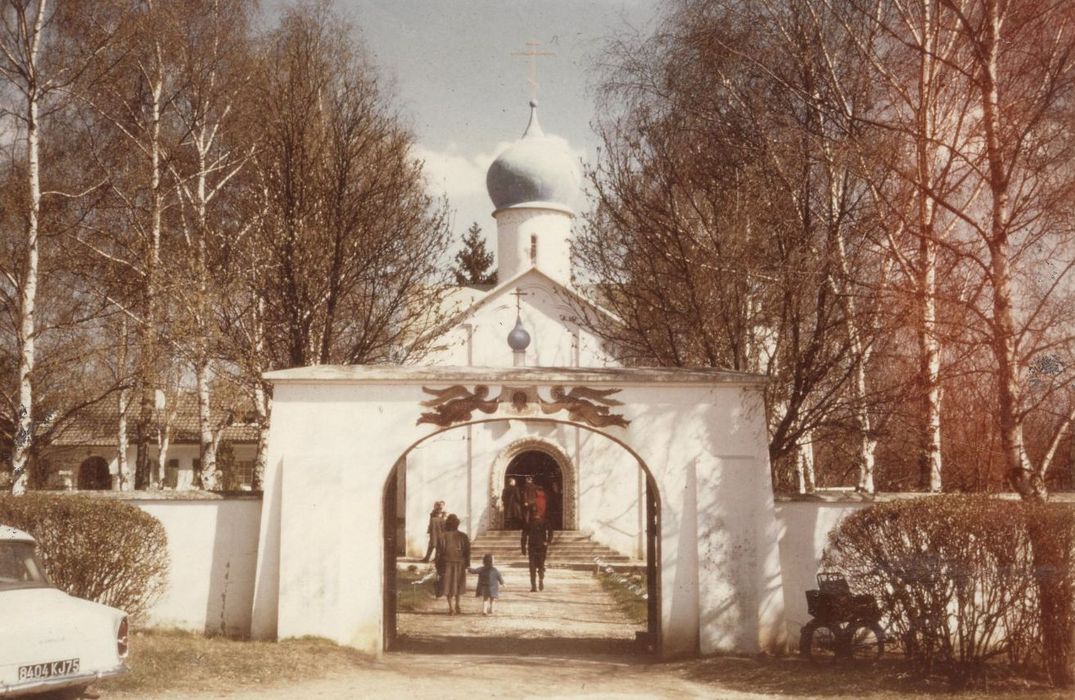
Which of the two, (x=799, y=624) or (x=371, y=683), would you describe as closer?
(x=371, y=683)

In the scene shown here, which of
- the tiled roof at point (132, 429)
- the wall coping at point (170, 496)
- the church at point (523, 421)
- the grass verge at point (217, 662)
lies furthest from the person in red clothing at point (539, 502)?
the tiled roof at point (132, 429)

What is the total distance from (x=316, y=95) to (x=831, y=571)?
12171mm

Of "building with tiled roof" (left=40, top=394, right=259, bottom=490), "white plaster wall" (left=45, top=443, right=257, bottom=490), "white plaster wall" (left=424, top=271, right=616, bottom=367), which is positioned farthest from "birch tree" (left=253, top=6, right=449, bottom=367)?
"white plaster wall" (left=45, top=443, right=257, bottom=490)

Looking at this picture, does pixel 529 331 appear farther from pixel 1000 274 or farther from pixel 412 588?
pixel 1000 274

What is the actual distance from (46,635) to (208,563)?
4584 millimetres

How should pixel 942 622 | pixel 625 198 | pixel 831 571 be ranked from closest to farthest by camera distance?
pixel 942 622 → pixel 831 571 → pixel 625 198

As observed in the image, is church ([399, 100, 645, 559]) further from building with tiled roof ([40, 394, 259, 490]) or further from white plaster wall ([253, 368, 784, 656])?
white plaster wall ([253, 368, 784, 656])

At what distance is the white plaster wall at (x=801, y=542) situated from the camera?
1262 centimetres

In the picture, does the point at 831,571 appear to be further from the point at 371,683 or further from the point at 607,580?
the point at 607,580

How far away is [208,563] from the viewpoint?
1312cm

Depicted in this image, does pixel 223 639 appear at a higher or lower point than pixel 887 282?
lower

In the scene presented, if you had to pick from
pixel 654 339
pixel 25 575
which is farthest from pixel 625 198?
pixel 25 575

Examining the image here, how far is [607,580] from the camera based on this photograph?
23656mm

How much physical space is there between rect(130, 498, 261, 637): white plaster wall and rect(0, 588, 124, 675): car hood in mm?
3719
